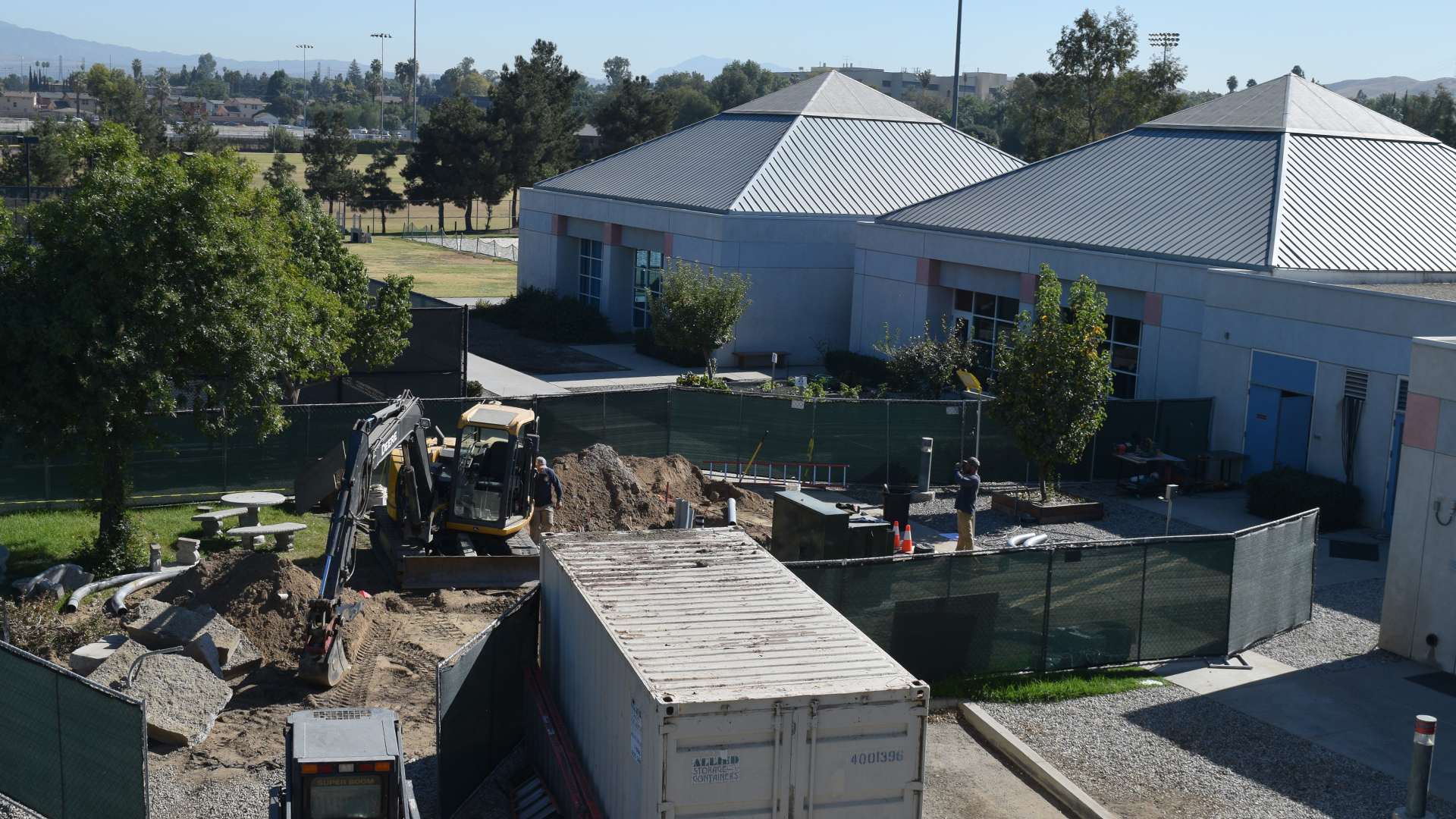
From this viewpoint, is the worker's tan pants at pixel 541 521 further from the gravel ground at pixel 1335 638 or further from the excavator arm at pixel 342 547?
the gravel ground at pixel 1335 638

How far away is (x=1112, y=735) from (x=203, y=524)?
15286mm

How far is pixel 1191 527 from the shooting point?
2456 centimetres

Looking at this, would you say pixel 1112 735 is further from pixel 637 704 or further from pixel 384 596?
pixel 384 596

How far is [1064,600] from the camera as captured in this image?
52.9 feet

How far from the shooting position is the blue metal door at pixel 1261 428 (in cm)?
2750

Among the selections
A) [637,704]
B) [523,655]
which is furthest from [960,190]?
[637,704]

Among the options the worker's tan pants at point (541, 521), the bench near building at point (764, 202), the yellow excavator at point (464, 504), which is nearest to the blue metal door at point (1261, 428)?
the worker's tan pants at point (541, 521)

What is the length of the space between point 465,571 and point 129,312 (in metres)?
6.09

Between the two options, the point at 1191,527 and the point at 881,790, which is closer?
the point at 881,790

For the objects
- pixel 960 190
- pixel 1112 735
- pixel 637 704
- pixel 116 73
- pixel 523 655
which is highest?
pixel 116 73

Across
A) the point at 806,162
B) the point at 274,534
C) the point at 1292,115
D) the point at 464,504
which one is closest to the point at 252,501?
the point at 274,534

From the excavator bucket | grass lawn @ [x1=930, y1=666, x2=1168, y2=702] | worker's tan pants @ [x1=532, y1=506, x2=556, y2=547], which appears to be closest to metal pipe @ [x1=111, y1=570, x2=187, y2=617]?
the excavator bucket

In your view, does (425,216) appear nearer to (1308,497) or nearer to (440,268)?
(440,268)

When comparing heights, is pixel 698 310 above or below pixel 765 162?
below
